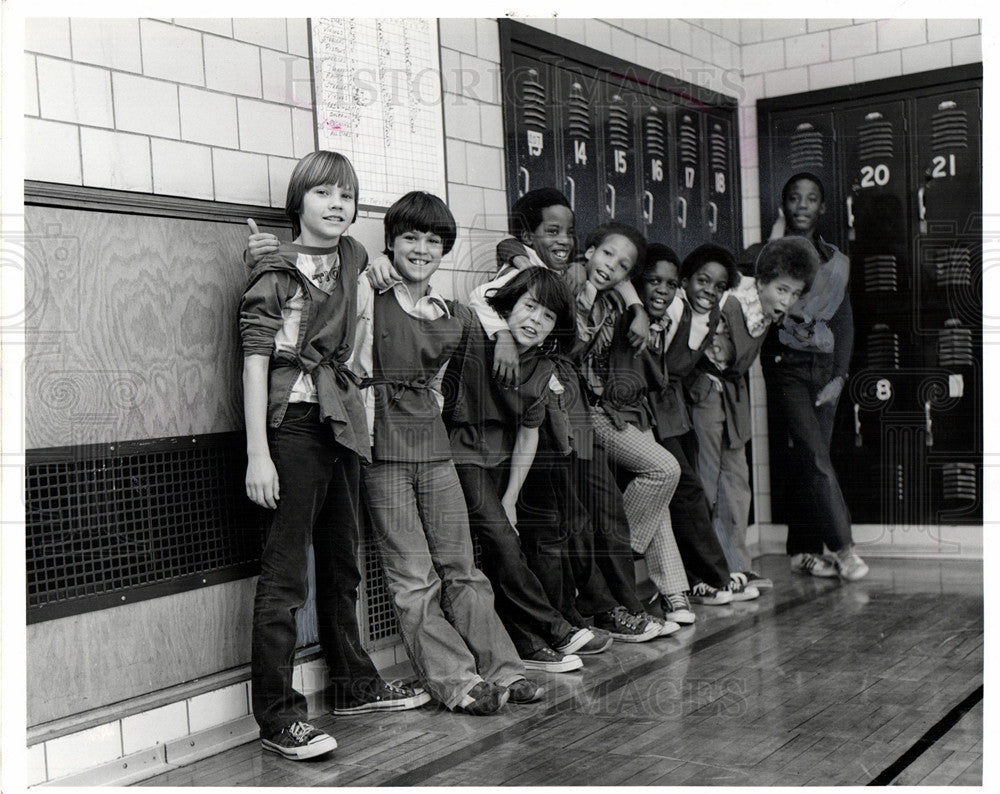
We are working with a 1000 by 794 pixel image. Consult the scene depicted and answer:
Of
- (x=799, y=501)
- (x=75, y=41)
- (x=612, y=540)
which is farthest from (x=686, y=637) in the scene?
(x=75, y=41)

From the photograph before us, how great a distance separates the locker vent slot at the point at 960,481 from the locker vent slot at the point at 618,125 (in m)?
2.22

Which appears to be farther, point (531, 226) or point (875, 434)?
point (875, 434)

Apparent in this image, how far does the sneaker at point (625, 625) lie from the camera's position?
3.62 metres

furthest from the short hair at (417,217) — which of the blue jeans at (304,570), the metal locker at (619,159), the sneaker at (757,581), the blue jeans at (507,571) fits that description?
the sneaker at (757,581)

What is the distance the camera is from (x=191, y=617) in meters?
2.62

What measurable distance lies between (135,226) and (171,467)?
1.94 feet

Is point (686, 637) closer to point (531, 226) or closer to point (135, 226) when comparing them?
point (531, 226)

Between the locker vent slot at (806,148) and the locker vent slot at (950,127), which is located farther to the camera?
the locker vent slot at (806,148)

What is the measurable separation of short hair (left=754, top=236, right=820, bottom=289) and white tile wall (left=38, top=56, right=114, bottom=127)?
315 centimetres

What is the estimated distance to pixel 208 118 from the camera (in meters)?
2.70

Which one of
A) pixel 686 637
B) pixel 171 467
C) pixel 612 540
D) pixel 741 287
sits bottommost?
pixel 686 637

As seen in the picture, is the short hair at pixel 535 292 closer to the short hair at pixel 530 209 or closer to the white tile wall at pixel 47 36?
the short hair at pixel 530 209

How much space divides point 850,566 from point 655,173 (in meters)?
1.93

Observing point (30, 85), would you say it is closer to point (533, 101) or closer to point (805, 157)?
point (533, 101)
